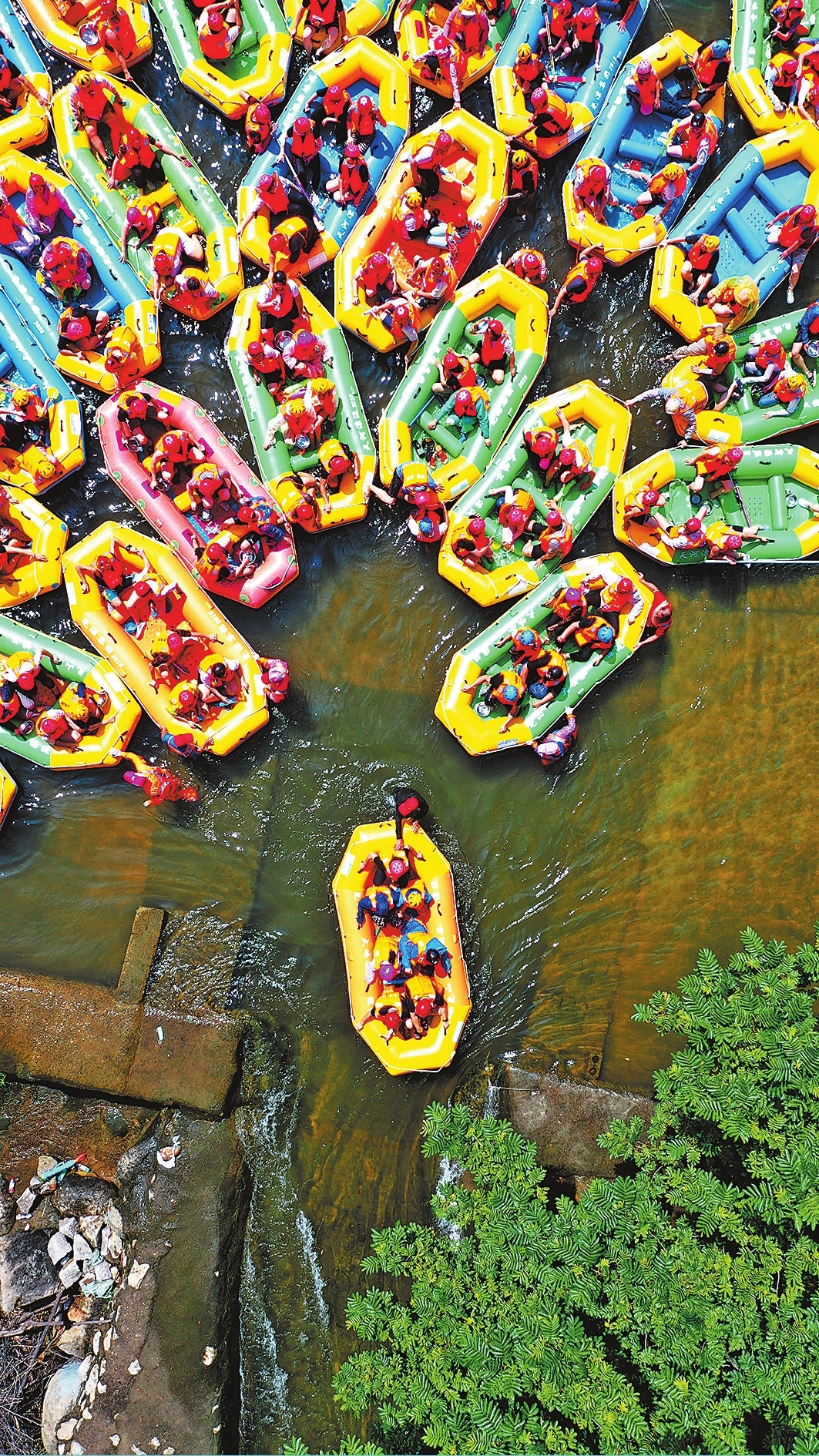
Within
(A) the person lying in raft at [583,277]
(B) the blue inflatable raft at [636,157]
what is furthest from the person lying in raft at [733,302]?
(A) the person lying in raft at [583,277]

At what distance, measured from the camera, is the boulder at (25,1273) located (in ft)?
28.2

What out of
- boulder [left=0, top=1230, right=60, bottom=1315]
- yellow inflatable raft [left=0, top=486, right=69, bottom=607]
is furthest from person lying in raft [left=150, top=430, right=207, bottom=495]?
boulder [left=0, top=1230, right=60, bottom=1315]

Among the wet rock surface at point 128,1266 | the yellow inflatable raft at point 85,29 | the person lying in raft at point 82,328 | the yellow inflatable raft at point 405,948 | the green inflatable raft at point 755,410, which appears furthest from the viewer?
the green inflatable raft at point 755,410

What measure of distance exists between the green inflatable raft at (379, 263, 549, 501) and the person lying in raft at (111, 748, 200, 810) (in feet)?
12.9

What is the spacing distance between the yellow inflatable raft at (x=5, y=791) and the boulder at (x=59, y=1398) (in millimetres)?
5337

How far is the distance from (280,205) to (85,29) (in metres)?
2.83

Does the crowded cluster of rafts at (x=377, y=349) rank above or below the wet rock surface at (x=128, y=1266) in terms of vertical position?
above

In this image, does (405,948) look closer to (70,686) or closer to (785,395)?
(70,686)

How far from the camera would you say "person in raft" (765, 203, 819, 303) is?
9.51 metres

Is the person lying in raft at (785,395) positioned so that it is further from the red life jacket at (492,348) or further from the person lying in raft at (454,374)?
the person lying in raft at (454,374)

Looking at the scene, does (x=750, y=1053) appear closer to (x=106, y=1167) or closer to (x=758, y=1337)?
(x=758, y=1337)

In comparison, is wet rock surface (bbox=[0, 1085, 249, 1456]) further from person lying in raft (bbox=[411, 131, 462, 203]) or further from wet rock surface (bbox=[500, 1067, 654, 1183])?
person lying in raft (bbox=[411, 131, 462, 203])

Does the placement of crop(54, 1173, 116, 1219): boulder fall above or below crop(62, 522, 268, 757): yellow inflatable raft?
below

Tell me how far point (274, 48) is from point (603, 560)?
659cm
